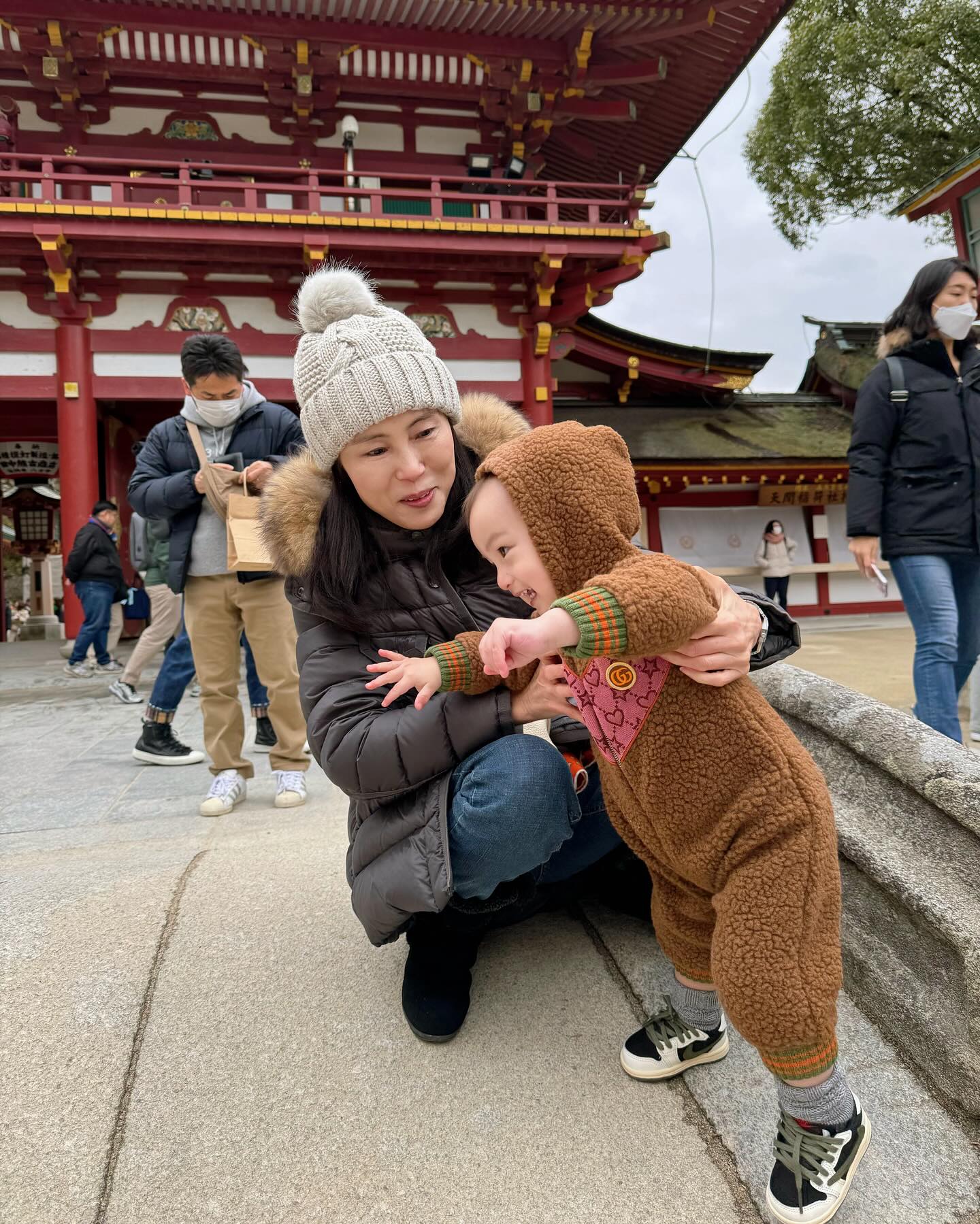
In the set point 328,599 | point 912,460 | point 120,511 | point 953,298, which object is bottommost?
point 328,599

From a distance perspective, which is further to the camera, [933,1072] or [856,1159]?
[933,1072]

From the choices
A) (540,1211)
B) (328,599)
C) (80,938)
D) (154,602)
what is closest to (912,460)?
(328,599)

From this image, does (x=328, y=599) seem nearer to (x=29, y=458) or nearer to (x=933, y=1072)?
(x=933, y=1072)

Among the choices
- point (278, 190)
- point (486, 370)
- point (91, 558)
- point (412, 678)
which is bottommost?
point (412, 678)

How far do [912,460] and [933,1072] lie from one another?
1.97 metres

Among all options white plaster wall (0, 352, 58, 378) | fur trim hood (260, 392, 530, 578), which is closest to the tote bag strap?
fur trim hood (260, 392, 530, 578)

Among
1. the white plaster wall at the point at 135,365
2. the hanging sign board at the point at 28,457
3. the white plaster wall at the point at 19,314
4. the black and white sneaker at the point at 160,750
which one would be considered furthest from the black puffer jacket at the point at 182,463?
the hanging sign board at the point at 28,457

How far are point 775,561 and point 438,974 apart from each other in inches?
384

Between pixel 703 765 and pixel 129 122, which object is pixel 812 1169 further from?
pixel 129 122

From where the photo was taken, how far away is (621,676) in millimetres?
982

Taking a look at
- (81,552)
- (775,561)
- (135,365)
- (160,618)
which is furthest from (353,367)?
(775,561)

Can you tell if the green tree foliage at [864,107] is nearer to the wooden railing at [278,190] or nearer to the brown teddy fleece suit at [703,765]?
the wooden railing at [278,190]

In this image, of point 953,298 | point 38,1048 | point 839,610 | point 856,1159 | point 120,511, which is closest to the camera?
point 856,1159

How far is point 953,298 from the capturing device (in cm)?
245
